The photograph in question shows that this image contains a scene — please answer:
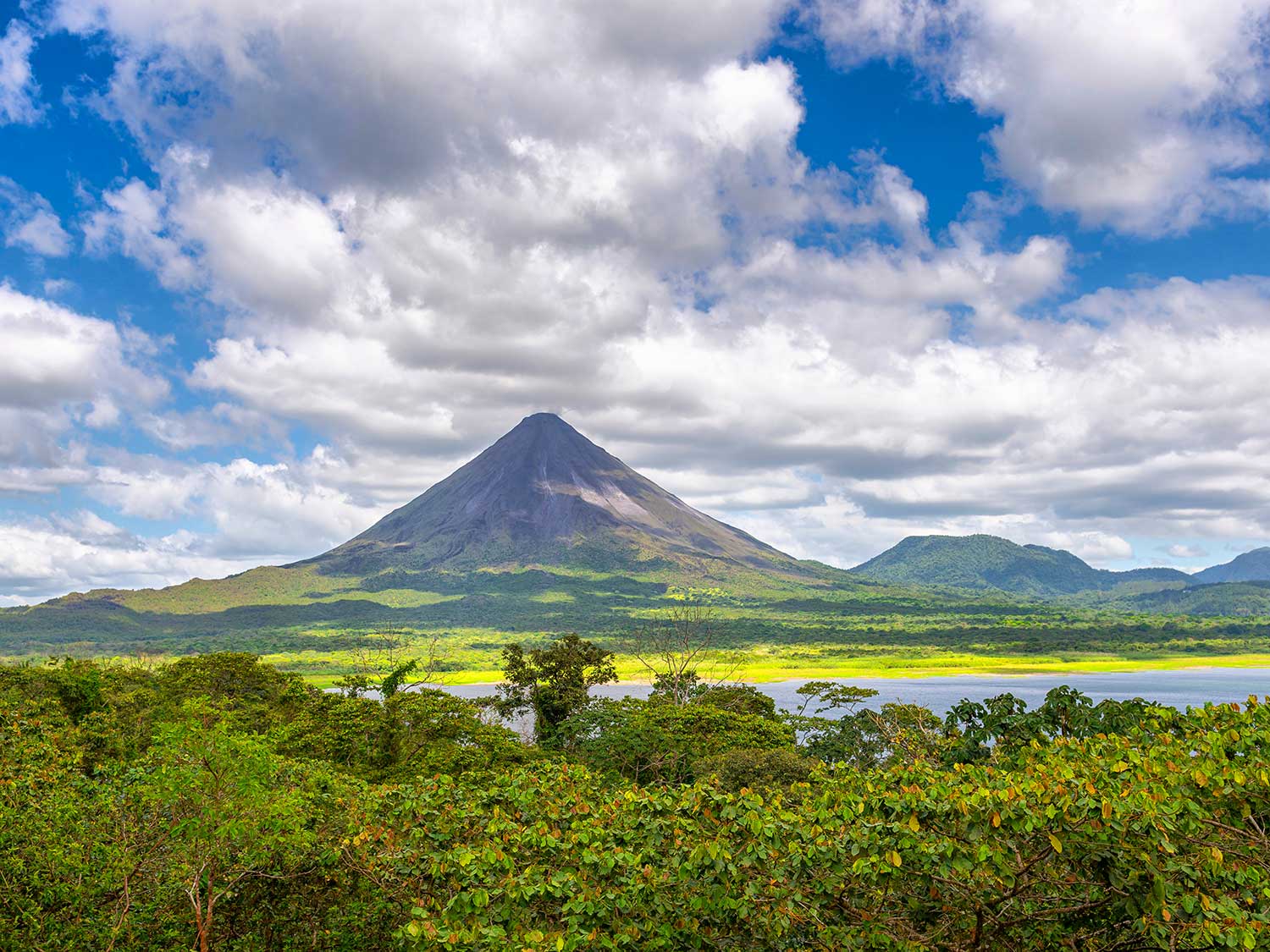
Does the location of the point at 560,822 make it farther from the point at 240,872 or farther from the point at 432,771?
the point at 432,771

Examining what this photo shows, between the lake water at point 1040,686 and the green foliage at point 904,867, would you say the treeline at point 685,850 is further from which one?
the lake water at point 1040,686

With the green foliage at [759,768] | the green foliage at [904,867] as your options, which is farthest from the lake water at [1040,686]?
the green foliage at [904,867]

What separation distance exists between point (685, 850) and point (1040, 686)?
89.8 m

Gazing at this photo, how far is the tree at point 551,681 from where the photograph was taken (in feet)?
120

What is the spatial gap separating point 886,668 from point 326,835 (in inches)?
3921

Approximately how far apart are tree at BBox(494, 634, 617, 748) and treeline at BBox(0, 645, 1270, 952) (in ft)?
77.9

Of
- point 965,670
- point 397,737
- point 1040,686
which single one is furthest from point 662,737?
point 965,670

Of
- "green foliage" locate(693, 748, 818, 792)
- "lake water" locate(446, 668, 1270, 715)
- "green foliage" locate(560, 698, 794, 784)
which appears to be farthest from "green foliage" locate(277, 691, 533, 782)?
"lake water" locate(446, 668, 1270, 715)

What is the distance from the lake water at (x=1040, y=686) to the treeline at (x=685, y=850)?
5851 centimetres

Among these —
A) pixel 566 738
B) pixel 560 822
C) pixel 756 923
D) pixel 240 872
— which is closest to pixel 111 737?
pixel 566 738

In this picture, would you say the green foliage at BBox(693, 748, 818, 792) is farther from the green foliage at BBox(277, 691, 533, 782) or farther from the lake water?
the lake water

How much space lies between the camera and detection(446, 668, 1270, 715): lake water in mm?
71750

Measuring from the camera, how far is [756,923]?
19.0 ft

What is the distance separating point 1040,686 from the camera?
277ft
